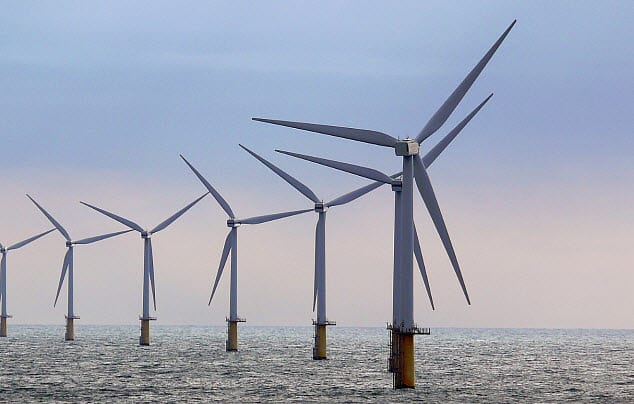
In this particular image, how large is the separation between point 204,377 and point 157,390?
58.2ft

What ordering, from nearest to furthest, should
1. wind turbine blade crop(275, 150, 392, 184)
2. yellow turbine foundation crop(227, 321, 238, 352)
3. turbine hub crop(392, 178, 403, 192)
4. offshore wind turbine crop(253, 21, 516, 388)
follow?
offshore wind turbine crop(253, 21, 516, 388) → wind turbine blade crop(275, 150, 392, 184) → turbine hub crop(392, 178, 403, 192) → yellow turbine foundation crop(227, 321, 238, 352)

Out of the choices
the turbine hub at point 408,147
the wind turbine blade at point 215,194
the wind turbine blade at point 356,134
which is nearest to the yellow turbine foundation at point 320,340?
the wind turbine blade at point 215,194

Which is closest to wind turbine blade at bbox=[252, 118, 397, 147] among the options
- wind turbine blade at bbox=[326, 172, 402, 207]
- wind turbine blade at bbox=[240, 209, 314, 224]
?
wind turbine blade at bbox=[326, 172, 402, 207]

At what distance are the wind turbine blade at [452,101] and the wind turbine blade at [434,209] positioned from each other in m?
2.54

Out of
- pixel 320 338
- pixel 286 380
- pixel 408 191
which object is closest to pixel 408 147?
pixel 408 191

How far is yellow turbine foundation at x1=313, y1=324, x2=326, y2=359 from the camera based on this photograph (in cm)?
14400

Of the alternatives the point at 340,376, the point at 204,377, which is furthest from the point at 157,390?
the point at 340,376

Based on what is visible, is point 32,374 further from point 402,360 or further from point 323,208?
point 402,360

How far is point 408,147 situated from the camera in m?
91.5

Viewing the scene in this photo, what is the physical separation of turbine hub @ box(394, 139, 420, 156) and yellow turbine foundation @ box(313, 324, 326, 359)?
5313 centimetres

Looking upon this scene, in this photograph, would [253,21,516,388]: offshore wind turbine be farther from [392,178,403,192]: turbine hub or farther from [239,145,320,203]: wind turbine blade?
[239,145,320,203]: wind turbine blade

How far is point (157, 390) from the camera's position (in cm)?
10412

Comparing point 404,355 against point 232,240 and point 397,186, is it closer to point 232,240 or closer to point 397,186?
point 397,186

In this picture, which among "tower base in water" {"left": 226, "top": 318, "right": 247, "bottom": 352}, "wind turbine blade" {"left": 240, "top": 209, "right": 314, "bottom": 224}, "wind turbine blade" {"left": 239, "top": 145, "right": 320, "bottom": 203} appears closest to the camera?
"wind turbine blade" {"left": 239, "top": 145, "right": 320, "bottom": 203}
